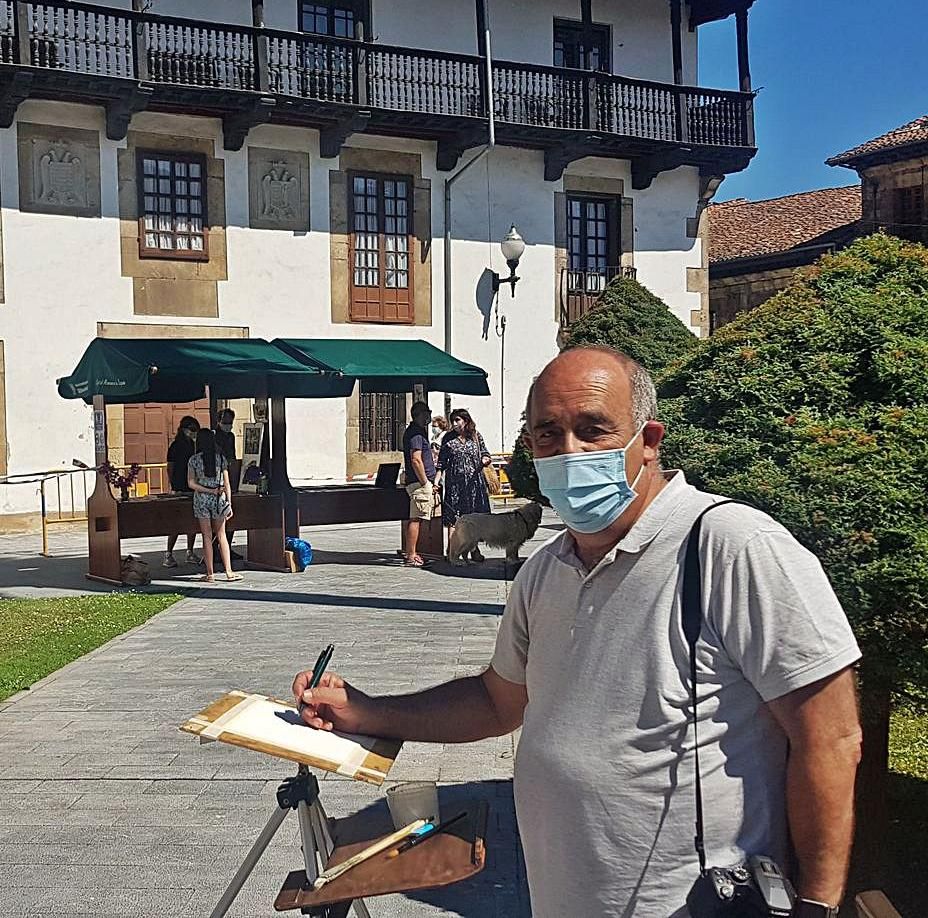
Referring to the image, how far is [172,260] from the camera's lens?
786 inches

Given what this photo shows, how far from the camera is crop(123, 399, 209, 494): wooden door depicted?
19875mm

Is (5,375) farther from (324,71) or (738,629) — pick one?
(738,629)

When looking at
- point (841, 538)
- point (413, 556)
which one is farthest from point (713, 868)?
point (413, 556)

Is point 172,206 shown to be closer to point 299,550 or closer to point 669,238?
point 299,550

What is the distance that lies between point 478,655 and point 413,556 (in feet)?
18.2

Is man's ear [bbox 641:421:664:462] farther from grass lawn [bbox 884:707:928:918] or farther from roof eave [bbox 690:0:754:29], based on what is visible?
roof eave [bbox 690:0:754:29]

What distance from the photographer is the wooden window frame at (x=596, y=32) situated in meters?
23.8

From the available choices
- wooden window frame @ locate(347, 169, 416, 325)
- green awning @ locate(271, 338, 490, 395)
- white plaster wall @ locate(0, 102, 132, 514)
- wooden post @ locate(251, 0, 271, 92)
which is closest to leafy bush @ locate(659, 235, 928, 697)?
green awning @ locate(271, 338, 490, 395)

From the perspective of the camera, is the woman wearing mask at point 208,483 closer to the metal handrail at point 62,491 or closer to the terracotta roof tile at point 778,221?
the metal handrail at point 62,491

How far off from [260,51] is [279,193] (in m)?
2.25

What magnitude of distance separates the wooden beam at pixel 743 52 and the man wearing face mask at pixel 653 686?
23.9 m

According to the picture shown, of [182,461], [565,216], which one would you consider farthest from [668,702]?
A: [565,216]

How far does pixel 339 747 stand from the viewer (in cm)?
270

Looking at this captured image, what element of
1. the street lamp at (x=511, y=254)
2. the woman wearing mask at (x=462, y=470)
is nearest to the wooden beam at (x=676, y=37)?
the street lamp at (x=511, y=254)
